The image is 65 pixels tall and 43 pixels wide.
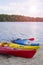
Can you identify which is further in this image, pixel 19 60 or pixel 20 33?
pixel 20 33

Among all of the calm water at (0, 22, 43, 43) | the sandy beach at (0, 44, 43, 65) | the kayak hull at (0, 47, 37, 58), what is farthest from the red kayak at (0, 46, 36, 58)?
the calm water at (0, 22, 43, 43)

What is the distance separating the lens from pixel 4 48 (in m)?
10.1

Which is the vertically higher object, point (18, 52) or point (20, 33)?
point (18, 52)

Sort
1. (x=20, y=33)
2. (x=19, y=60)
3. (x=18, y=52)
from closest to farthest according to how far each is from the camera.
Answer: (x=19, y=60), (x=18, y=52), (x=20, y=33)

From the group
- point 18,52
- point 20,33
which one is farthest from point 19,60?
point 20,33

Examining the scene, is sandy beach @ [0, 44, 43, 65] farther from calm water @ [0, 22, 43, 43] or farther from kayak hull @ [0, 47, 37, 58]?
calm water @ [0, 22, 43, 43]

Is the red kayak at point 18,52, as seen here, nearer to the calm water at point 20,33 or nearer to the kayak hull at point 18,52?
the kayak hull at point 18,52

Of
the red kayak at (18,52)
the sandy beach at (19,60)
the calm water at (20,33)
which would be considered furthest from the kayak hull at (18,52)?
the calm water at (20,33)

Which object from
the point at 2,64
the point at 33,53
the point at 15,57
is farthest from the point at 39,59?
the point at 2,64

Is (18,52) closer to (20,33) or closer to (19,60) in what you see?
(19,60)

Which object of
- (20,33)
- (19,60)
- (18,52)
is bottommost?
(20,33)

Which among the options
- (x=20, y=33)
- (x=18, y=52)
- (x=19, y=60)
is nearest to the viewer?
(x=19, y=60)

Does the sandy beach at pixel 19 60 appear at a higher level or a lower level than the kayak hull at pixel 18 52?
lower

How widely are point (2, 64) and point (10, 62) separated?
0.41m
